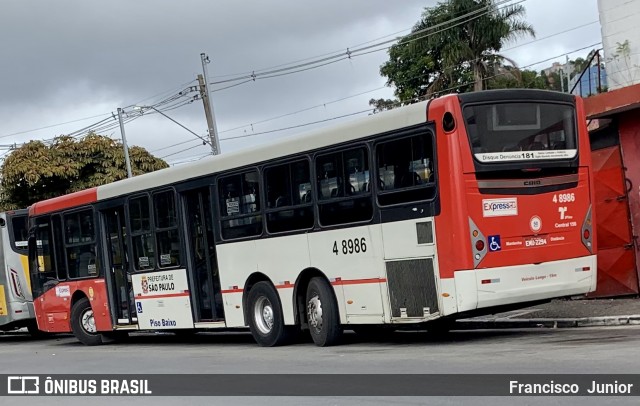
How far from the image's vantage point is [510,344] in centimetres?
1256

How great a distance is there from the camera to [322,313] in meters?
14.5

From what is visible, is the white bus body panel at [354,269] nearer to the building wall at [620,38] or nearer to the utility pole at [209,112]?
the building wall at [620,38]

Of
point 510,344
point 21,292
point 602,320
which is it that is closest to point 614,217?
point 602,320

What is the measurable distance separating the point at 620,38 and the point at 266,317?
9.23m

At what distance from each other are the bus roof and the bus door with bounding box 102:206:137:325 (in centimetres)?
49

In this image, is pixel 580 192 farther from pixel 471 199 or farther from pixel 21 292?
pixel 21 292

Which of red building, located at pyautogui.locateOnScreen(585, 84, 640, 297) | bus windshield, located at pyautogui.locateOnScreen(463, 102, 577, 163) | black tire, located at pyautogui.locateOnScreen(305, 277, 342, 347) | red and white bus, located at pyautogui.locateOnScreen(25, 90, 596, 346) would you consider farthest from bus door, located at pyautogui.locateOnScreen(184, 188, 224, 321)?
red building, located at pyautogui.locateOnScreen(585, 84, 640, 297)

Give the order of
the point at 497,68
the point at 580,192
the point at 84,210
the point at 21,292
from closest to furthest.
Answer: the point at 580,192
the point at 84,210
the point at 21,292
the point at 497,68

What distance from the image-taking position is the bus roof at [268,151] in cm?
1301

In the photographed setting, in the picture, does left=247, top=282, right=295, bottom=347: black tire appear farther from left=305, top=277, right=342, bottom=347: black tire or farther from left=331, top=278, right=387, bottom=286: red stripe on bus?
left=331, top=278, right=387, bottom=286: red stripe on bus

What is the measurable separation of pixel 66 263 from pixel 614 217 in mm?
11672

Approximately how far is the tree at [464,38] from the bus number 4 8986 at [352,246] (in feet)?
85.8

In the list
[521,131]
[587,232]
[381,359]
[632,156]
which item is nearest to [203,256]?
[381,359]

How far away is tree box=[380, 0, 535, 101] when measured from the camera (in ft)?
134
